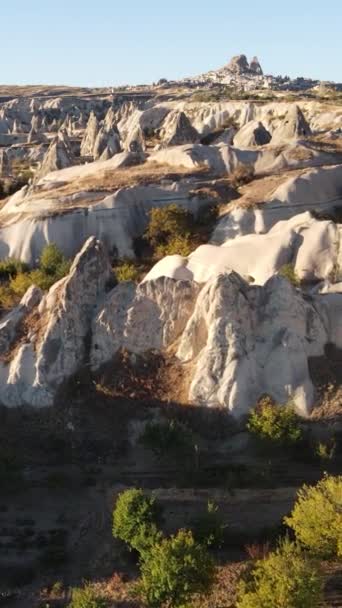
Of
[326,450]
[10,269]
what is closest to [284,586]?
[326,450]

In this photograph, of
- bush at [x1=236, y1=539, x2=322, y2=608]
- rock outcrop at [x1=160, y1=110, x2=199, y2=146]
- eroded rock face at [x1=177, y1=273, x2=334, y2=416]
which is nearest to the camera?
bush at [x1=236, y1=539, x2=322, y2=608]

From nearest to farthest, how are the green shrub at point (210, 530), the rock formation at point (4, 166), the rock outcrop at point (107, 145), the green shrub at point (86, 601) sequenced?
1. the green shrub at point (86, 601)
2. the green shrub at point (210, 530)
3. the rock outcrop at point (107, 145)
4. the rock formation at point (4, 166)

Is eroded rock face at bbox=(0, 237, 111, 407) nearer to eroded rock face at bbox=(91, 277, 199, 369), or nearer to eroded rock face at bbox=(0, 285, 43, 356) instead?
eroded rock face at bbox=(0, 285, 43, 356)

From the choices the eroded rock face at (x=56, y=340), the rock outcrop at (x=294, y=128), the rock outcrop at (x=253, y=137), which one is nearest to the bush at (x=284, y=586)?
the eroded rock face at (x=56, y=340)

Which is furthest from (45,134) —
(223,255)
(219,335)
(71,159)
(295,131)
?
(219,335)

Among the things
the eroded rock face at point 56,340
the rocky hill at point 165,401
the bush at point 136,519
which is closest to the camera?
the bush at point 136,519

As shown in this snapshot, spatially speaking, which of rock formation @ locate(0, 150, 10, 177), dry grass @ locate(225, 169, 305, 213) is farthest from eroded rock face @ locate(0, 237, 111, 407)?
rock formation @ locate(0, 150, 10, 177)

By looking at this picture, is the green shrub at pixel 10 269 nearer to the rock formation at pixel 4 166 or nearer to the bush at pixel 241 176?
the bush at pixel 241 176

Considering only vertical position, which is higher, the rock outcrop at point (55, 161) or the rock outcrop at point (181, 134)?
the rock outcrop at point (181, 134)
